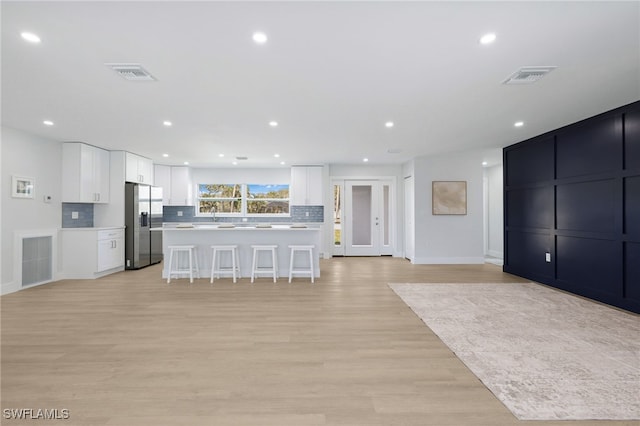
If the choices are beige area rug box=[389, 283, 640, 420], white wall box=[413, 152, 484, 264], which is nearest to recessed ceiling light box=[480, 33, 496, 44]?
beige area rug box=[389, 283, 640, 420]

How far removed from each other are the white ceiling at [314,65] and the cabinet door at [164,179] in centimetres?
324

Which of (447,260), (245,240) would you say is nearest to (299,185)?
(245,240)

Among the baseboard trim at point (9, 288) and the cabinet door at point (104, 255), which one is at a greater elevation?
the cabinet door at point (104, 255)

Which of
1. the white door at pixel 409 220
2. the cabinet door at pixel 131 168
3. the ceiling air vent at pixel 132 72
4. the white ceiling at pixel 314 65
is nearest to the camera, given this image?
the white ceiling at pixel 314 65

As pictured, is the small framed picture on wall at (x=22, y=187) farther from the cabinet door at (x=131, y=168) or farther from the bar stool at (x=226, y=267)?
the bar stool at (x=226, y=267)

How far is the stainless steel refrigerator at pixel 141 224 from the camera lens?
6.77m

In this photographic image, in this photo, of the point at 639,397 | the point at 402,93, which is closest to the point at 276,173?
the point at 402,93

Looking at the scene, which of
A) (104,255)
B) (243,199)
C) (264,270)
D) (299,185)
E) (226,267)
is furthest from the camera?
(243,199)

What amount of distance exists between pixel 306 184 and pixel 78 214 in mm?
5007

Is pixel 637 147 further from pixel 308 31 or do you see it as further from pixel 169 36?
pixel 169 36

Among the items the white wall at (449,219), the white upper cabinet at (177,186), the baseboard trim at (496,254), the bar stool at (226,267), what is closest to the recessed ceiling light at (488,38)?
the bar stool at (226,267)

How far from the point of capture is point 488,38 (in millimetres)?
2377

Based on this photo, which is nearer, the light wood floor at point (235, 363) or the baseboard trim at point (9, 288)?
the light wood floor at point (235, 363)

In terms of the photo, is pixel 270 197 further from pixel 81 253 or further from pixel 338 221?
pixel 81 253
